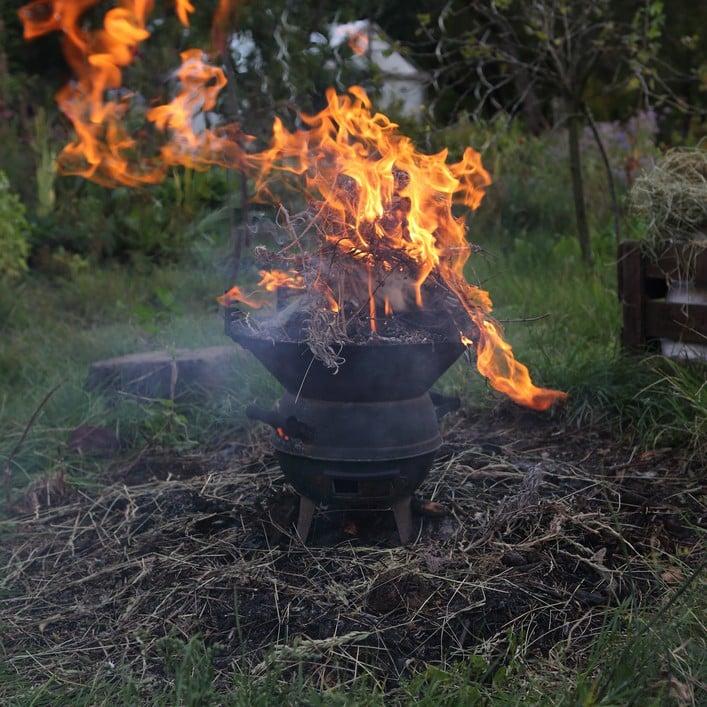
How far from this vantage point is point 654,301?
4.25 meters

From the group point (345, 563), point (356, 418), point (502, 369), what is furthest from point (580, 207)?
point (345, 563)

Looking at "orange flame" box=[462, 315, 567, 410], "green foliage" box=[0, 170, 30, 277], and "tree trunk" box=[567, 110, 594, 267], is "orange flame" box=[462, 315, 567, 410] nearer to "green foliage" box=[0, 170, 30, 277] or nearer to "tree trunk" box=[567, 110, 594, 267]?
"tree trunk" box=[567, 110, 594, 267]

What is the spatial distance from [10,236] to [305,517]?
190 inches

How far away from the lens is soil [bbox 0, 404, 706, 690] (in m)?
2.59

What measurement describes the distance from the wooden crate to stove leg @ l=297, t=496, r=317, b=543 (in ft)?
6.47

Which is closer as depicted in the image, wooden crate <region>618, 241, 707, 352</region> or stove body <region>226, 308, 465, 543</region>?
stove body <region>226, 308, 465, 543</region>

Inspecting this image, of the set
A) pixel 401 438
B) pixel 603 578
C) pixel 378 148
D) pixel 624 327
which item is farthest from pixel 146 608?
pixel 624 327

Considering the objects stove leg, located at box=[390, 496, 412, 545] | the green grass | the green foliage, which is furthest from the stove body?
the green foliage

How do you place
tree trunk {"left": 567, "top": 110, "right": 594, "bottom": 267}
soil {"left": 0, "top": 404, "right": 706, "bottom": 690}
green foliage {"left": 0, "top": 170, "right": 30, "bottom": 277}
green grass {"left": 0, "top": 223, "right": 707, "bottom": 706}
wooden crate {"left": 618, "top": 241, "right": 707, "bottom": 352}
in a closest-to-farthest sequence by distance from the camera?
1. green grass {"left": 0, "top": 223, "right": 707, "bottom": 706}
2. soil {"left": 0, "top": 404, "right": 706, "bottom": 690}
3. wooden crate {"left": 618, "top": 241, "right": 707, "bottom": 352}
4. tree trunk {"left": 567, "top": 110, "right": 594, "bottom": 267}
5. green foliage {"left": 0, "top": 170, "right": 30, "bottom": 277}

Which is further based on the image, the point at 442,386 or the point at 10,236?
the point at 10,236

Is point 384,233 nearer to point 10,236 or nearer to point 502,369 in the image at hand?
point 502,369

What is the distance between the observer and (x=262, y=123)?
328 inches

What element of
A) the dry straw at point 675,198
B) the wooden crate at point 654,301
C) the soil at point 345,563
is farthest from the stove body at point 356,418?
the dry straw at point 675,198

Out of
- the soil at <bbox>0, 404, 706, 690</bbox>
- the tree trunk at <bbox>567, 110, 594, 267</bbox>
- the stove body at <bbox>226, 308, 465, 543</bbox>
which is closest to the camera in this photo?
the soil at <bbox>0, 404, 706, 690</bbox>
